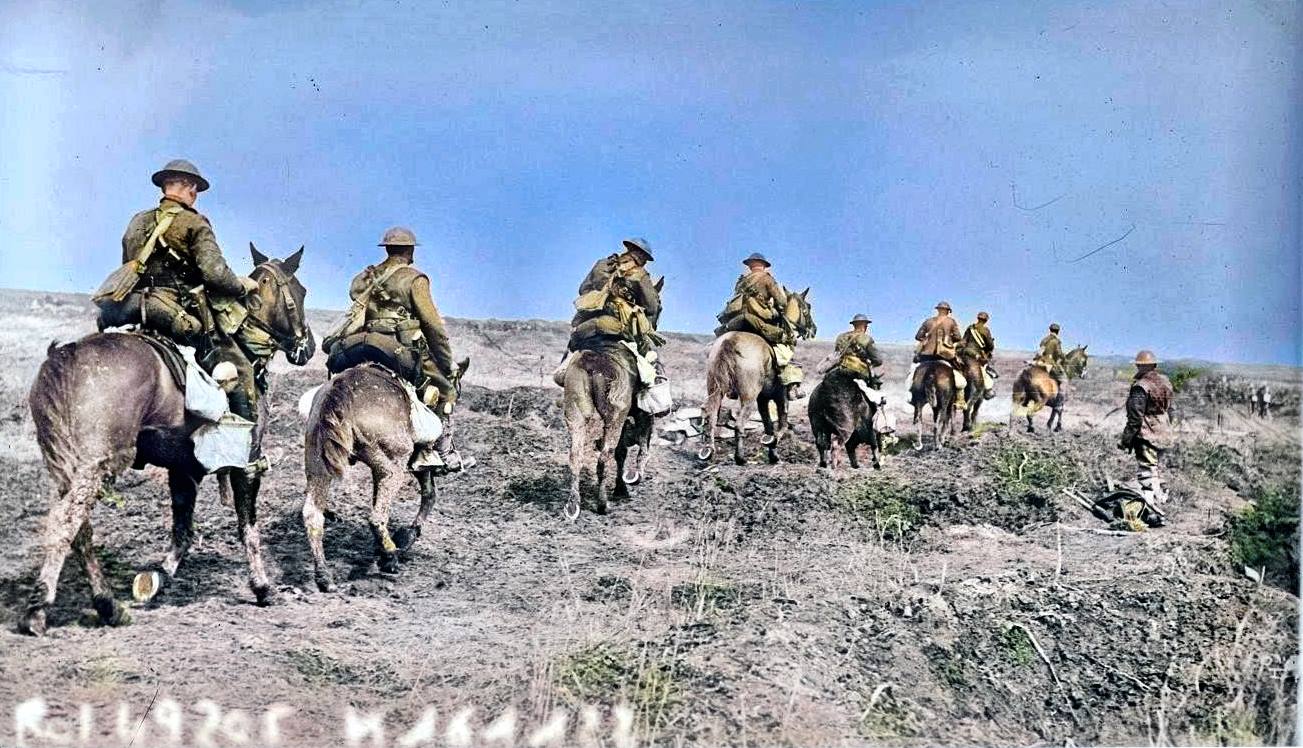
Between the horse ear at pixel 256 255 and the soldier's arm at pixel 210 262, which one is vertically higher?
the horse ear at pixel 256 255

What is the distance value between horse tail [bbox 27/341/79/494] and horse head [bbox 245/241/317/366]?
1.14 m

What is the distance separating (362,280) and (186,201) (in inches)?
43.2

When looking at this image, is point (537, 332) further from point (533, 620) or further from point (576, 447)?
point (533, 620)

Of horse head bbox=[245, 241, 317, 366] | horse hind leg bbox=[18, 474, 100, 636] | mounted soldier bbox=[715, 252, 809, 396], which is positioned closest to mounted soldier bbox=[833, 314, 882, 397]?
mounted soldier bbox=[715, 252, 809, 396]

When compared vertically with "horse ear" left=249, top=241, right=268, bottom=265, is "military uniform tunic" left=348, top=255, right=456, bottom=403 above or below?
below

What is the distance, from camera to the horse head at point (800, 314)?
29.9ft

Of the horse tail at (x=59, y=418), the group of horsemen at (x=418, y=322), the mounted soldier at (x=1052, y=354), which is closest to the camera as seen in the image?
the horse tail at (x=59, y=418)

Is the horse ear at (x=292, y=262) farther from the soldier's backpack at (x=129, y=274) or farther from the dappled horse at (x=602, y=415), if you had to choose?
the dappled horse at (x=602, y=415)

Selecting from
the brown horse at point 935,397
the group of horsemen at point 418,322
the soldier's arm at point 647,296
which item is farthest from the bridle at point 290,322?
the brown horse at point 935,397

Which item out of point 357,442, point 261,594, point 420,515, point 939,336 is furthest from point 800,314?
point 261,594

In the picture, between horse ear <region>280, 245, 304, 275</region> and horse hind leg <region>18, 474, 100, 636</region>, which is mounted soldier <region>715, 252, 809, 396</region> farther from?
horse hind leg <region>18, 474, 100, 636</region>

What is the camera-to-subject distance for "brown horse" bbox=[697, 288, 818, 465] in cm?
939

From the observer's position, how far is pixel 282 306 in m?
8.16

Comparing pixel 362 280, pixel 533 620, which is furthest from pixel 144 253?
pixel 533 620
